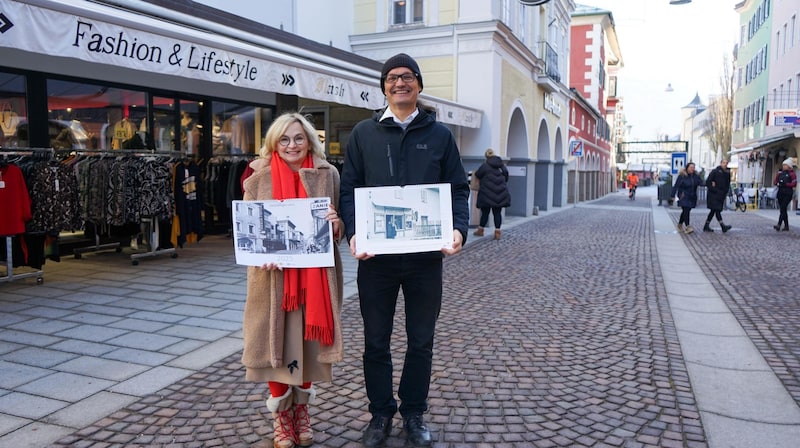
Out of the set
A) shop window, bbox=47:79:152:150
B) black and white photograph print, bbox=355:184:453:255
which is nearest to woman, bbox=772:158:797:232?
shop window, bbox=47:79:152:150

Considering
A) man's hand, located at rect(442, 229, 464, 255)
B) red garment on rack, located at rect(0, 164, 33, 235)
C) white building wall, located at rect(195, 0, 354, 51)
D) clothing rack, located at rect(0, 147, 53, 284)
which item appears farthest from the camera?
white building wall, located at rect(195, 0, 354, 51)

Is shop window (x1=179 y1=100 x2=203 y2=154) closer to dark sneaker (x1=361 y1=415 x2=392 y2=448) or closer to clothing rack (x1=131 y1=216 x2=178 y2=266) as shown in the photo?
clothing rack (x1=131 y1=216 x2=178 y2=266)

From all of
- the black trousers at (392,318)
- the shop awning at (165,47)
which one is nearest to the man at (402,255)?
the black trousers at (392,318)

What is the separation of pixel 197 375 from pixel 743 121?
42890 millimetres

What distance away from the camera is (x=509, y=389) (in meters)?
4.03

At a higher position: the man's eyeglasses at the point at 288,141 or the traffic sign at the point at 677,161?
the traffic sign at the point at 677,161

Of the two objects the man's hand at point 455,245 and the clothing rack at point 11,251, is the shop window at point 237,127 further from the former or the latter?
the man's hand at point 455,245

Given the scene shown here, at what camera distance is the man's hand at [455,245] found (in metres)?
2.91

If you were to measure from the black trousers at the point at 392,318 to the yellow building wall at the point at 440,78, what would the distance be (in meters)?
13.5

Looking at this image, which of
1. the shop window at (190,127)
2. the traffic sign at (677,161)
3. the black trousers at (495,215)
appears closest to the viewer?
the shop window at (190,127)

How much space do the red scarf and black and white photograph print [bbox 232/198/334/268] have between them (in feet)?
0.19

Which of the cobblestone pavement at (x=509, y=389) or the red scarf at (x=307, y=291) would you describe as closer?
the red scarf at (x=307, y=291)

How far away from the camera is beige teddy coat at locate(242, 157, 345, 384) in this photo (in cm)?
299

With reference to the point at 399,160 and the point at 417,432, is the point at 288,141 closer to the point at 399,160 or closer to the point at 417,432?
the point at 399,160
